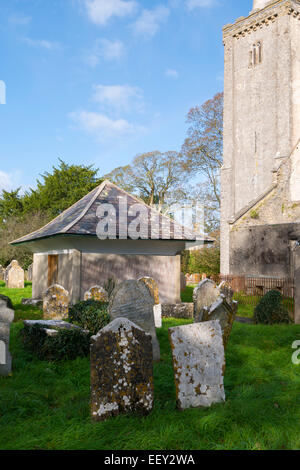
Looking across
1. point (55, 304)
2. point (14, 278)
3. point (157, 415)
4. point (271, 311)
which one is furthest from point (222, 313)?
point (14, 278)

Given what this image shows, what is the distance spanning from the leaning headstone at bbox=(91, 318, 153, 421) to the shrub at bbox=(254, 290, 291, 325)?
21.8 feet

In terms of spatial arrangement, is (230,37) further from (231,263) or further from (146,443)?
(146,443)

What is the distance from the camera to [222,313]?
692 centimetres

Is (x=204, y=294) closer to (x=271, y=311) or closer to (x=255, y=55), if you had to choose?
(x=271, y=311)

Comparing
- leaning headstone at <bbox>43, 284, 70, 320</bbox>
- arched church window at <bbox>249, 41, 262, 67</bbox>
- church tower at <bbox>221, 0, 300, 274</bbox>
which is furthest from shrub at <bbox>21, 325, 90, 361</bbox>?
arched church window at <bbox>249, 41, 262, 67</bbox>

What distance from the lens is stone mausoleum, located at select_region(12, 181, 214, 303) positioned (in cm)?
1270

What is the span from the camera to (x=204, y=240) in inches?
543

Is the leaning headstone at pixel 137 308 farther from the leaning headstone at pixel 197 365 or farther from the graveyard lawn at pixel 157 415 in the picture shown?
the leaning headstone at pixel 197 365

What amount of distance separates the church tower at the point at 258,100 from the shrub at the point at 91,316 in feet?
60.3

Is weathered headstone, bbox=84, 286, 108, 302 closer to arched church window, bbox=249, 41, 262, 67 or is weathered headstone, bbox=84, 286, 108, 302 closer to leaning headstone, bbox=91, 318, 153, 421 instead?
leaning headstone, bbox=91, 318, 153, 421

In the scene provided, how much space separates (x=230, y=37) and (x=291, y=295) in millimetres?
24185

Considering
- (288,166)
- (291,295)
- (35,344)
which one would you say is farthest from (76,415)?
(288,166)

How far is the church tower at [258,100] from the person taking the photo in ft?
89.0

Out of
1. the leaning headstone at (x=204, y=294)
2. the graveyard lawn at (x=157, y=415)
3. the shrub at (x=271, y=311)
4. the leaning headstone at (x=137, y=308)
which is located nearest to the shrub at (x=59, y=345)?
the graveyard lawn at (x=157, y=415)
